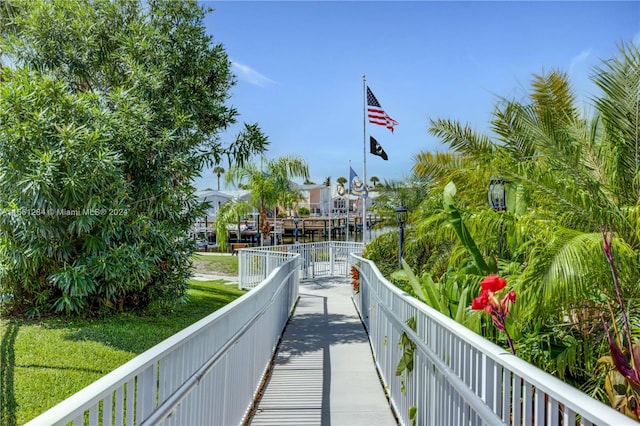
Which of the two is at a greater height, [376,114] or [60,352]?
[376,114]

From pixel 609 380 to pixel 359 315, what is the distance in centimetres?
732

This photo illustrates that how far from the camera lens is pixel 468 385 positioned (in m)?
2.21

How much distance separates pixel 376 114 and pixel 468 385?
18.3 m

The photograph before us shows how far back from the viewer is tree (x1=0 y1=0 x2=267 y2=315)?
285 inches

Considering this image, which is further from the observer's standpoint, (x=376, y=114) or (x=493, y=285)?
(x=376, y=114)

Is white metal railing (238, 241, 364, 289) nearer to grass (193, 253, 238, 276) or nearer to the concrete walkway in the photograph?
grass (193, 253, 238, 276)

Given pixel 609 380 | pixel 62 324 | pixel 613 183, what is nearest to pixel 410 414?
pixel 609 380

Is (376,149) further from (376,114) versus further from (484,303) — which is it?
(484,303)

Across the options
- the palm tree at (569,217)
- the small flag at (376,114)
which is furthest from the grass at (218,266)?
the palm tree at (569,217)

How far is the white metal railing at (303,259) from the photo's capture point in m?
14.2

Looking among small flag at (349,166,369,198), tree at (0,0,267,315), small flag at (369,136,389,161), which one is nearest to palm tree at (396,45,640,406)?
tree at (0,0,267,315)

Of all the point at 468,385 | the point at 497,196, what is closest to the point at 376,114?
the point at 497,196

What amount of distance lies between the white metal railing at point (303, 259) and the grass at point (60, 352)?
4.83 metres

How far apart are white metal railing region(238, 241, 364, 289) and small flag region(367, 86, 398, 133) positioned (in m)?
5.70
